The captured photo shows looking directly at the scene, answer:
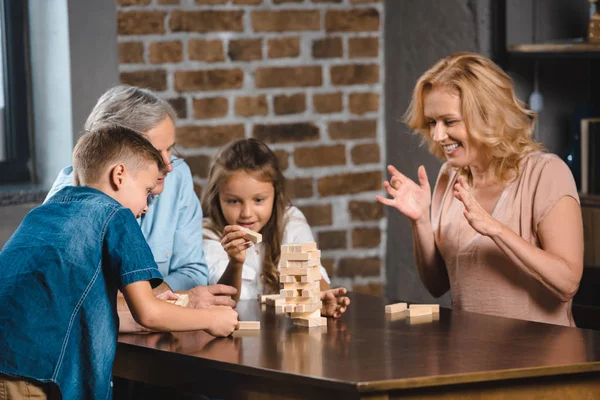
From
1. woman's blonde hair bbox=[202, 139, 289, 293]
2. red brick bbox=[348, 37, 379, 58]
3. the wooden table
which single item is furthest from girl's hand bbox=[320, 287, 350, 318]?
red brick bbox=[348, 37, 379, 58]

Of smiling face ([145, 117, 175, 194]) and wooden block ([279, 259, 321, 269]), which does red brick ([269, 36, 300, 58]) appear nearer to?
smiling face ([145, 117, 175, 194])

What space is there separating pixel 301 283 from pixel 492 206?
2.63 feet

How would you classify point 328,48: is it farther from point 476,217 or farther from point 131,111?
point 476,217

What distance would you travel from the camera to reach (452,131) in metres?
2.97

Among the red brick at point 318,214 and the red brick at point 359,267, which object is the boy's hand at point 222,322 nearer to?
the red brick at point 318,214

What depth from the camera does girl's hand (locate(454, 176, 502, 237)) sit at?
106 inches

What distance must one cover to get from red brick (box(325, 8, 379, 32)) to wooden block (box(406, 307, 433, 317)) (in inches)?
66.9

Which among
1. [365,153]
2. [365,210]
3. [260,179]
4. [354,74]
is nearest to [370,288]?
[365,210]

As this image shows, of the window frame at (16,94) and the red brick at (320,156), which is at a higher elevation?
the window frame at (16,94)

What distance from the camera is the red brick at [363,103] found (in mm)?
4000

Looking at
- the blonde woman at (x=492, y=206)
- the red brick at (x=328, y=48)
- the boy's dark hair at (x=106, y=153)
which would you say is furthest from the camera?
the red brick at (x=328, y=48)

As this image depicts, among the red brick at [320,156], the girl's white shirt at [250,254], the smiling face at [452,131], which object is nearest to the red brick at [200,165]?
the red brick at [320,156]

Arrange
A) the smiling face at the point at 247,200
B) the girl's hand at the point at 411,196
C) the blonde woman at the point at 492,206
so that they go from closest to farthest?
the blonde woman at the point at 492,206 < the girl's hand at the point at 411,196 < the smiling face at the point at 247,200

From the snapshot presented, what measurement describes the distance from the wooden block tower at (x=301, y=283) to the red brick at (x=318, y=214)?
1.53m
